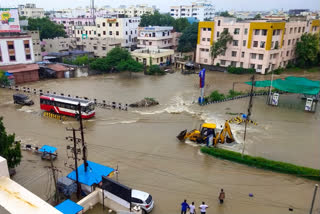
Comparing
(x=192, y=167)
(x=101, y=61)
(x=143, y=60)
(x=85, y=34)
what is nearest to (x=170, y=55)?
(x=143, y=60)

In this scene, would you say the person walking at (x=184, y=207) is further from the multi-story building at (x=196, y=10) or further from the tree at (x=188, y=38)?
the multi-story building at (x=196, y=10)

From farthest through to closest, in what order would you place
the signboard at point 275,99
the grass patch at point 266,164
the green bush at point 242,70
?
the green bush at point 242,70 → the signboard at point 275,99 → the grass patch at point 266,164

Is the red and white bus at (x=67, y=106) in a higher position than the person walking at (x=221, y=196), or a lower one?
higher

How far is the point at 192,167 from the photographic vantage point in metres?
15.6

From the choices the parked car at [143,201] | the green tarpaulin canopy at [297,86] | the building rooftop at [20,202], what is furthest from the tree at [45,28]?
the parked car at [143,201]

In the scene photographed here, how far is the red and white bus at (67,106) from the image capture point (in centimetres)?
2231

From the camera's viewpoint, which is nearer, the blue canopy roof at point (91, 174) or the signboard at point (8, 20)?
the blue canopy roof at point (91, 174)

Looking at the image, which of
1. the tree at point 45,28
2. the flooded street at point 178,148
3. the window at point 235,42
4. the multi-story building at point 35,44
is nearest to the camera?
the flooded street at point 178,148

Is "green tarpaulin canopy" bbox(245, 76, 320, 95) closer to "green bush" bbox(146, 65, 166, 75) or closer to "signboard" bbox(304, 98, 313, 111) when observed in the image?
"signboard" bbox(304, 98, 313, 111)

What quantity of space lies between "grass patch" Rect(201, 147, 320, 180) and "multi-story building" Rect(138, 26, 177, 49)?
37.5 m

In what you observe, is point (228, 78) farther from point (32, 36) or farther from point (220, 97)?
point (32, 36)

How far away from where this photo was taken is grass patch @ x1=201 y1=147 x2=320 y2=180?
46.8ft

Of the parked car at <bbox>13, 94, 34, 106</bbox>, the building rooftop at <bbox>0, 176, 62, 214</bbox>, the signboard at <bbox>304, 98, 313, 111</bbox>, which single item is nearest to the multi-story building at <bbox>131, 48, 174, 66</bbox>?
the parked car at <bbox>13, 94, 34, 106</bbox>

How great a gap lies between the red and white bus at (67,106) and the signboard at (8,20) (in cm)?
1968
